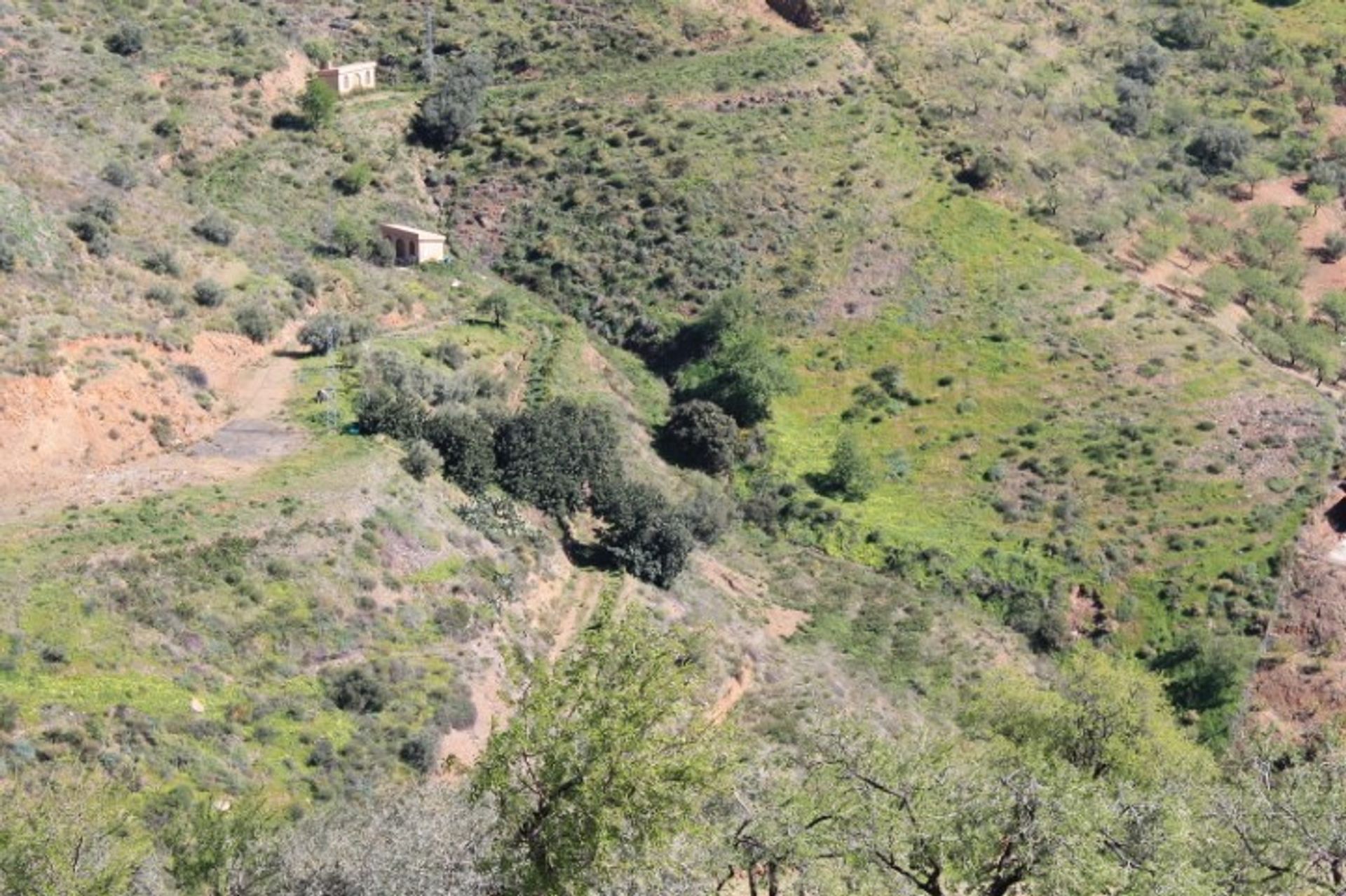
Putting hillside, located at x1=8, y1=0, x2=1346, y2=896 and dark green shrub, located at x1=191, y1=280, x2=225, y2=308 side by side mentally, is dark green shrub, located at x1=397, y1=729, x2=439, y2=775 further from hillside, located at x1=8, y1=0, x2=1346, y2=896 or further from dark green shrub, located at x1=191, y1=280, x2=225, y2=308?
dark green shrub, located at x1=191, y1=280, x2=225, y2=308

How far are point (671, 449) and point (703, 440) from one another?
156cm

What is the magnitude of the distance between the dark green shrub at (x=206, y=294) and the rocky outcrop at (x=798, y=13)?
139 ft

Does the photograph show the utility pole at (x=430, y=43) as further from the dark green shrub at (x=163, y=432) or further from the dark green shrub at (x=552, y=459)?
the dark green shrub at (x=163, y=432)

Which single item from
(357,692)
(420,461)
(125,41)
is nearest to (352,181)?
(125,41)

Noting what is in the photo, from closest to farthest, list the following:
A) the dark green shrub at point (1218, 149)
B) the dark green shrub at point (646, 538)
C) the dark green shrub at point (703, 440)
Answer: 1. the dark green shrub at point (646, 538)
2. the dark green shrub at point (703, 440)
3. the dark green shrub at point (1218, 149)

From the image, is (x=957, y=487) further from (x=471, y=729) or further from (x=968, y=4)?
(x=968, y=4)

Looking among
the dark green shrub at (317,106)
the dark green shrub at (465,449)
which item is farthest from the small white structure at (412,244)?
the dark green shrub at (465,449)

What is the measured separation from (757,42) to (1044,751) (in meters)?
54.9

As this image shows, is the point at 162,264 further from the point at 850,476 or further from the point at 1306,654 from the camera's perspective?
the point at 1306,654

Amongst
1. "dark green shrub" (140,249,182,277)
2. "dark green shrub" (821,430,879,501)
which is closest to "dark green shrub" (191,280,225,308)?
"dark green shrub" (140,249,182,277)

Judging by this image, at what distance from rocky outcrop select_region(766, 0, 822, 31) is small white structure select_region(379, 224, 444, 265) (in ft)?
93.4

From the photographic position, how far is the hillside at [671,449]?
102 ft

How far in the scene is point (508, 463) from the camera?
187 ft

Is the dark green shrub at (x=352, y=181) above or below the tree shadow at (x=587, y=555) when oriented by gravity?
above
